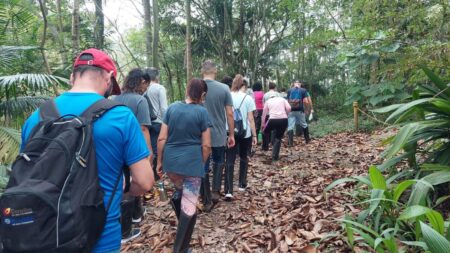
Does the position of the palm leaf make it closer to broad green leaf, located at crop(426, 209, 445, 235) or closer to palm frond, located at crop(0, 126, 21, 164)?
palm frond, located at crop(0, 126, 21, 164)

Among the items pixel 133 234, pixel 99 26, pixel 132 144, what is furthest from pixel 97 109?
pixel 99 26

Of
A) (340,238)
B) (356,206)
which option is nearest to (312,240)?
(340,238)

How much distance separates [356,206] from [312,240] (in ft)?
2.85

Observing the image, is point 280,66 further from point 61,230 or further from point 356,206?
point 61,230

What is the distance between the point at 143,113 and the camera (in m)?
4.46

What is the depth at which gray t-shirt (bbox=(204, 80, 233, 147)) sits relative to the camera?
496 centimetres

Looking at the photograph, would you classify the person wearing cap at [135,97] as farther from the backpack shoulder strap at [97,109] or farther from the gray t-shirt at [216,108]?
the backpack shoulder strap at [97,109]

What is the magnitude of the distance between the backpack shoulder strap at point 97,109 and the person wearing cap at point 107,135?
0.08 ft

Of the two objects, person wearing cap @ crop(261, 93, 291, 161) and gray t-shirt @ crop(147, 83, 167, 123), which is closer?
gray t-shirt @ crop(147, 83, 167, 123)

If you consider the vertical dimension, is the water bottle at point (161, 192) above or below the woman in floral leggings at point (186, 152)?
below

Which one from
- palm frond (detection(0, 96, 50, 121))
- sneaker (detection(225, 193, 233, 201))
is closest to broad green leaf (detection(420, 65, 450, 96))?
sneaker (detection(225, 193, 233, 201))

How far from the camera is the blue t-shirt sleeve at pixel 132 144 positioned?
189cm

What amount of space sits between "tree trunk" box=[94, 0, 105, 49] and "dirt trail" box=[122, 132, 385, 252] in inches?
289

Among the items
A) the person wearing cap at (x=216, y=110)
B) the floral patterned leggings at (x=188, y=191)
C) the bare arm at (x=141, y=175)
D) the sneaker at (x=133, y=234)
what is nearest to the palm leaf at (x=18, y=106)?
the sneaker at (x=133, y=234)
